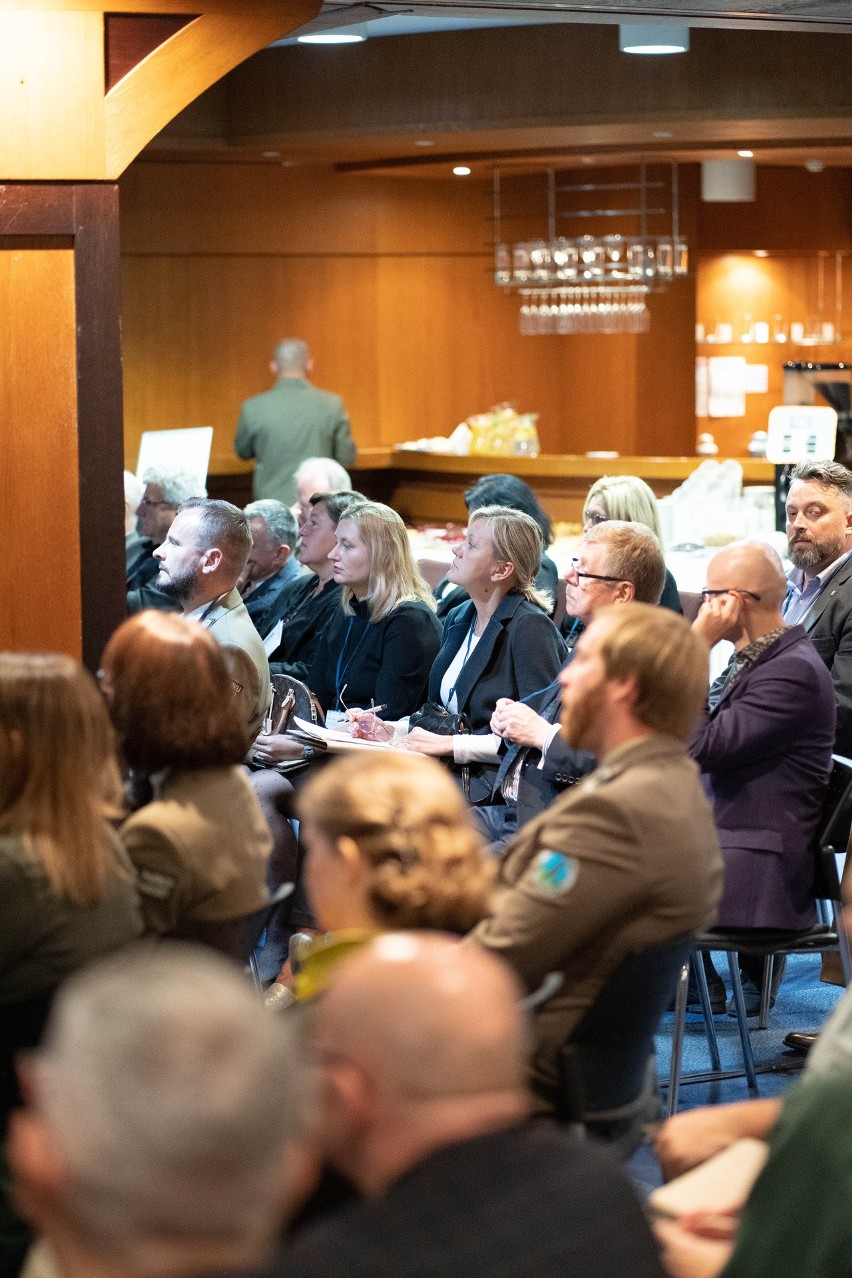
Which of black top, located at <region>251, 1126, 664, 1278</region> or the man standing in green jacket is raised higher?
the man standing in green jacket

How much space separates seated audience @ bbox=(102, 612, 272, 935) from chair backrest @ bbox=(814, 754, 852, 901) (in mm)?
1433

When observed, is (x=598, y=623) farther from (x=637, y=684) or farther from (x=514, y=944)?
(x=514, y=944)

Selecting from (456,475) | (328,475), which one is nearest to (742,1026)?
(328,475)

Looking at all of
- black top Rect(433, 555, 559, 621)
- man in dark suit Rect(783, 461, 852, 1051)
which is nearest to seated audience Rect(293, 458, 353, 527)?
black top Rect(433, 555, 559, 621)

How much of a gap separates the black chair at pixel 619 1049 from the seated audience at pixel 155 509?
4.36 m

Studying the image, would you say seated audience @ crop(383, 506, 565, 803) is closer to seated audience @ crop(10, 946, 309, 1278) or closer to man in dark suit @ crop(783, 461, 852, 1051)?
man in dark suit @ crop(783, 461, 852, 1051)

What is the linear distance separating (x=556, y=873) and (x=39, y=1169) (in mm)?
1326

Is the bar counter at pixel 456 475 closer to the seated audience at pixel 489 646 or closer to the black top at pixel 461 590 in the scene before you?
the black top at pixel 461 590

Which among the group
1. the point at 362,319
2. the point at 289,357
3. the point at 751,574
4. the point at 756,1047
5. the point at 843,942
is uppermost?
the point at 362,319

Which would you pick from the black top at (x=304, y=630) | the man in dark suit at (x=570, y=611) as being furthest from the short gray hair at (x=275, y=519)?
the man in dark suit at (x=570, y=611)

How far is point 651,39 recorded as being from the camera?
804cm

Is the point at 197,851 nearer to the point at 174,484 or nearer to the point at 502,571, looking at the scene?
the point at 502,571

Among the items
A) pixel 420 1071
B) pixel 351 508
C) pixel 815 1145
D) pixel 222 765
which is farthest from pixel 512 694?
pixel 420 1071

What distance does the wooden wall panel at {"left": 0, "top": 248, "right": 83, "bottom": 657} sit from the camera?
3.67 m
